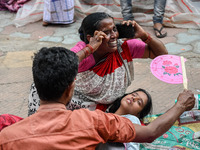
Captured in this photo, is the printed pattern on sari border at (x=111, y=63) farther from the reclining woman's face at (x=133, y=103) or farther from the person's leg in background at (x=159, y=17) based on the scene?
the person's leg in background at (x=159, y=17)

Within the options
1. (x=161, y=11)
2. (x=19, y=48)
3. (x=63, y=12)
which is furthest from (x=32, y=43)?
(x=161, y=11)

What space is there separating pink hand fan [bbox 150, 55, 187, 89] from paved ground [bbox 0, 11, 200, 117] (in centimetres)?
76

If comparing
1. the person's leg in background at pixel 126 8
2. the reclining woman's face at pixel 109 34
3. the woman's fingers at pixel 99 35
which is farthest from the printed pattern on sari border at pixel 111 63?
the person's leg in background at pixel 126 8

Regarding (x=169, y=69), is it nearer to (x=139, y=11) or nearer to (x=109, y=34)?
(x=109, y=34)

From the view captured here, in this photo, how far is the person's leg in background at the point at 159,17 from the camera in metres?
4.22

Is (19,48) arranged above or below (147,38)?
below

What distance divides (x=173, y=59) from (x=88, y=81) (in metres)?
Result: 0.80

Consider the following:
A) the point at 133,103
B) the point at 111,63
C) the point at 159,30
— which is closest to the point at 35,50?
the point at 159,30

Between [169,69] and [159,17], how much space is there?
2.44m

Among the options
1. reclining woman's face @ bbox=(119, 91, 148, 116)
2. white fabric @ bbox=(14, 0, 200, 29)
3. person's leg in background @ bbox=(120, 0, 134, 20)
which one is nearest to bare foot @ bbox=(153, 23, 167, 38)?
white fabric @ bbox=(14, 0, 200, 29)

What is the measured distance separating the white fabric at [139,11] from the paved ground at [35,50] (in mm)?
160

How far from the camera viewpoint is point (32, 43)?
4.32 meters

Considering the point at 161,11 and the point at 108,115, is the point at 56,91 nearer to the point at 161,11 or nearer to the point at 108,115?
the point at 108,115

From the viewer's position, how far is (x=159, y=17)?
170 inches
